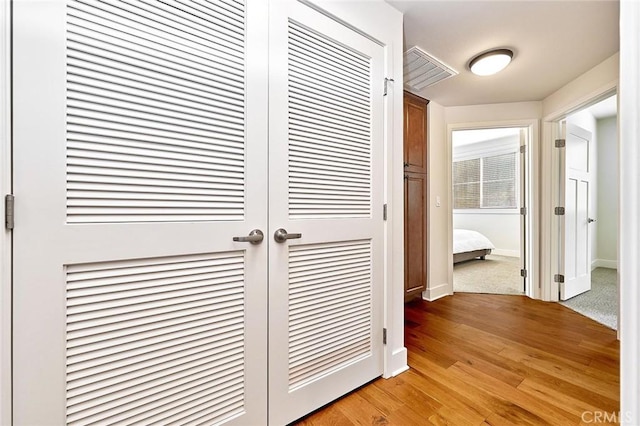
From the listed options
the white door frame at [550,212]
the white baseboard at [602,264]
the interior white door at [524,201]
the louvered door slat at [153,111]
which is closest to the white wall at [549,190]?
the white door frame at [550,212]

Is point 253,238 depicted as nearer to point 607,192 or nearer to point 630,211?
point 630,211

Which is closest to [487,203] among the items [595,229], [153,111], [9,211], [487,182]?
[487,182]

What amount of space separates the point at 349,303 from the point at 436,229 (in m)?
2.06

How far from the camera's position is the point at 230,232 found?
122 centimetres

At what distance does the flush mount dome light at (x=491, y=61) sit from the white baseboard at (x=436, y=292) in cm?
219

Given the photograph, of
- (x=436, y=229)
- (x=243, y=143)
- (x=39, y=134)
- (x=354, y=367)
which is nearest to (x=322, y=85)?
(x=243, y=143)

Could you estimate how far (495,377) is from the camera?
1756 millimetres

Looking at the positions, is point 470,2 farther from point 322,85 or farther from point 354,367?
point 354,367

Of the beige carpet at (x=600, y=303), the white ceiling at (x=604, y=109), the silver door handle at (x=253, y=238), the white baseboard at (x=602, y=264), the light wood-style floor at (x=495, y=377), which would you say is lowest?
the light wood-style floor at (x=495, y=377)

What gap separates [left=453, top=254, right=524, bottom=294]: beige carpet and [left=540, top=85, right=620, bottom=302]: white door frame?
0.39 meters

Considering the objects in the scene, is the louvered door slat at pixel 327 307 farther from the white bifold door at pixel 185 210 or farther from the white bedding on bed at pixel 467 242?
the white bedding on bed at pixel 467 242

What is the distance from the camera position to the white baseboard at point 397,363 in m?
1.76

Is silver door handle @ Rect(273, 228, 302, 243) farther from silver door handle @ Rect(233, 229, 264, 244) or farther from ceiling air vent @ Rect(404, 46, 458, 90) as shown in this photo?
ceiling air vent @ Rect(404, 46, 458, 90)

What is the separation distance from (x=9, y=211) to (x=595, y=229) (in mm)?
6803
